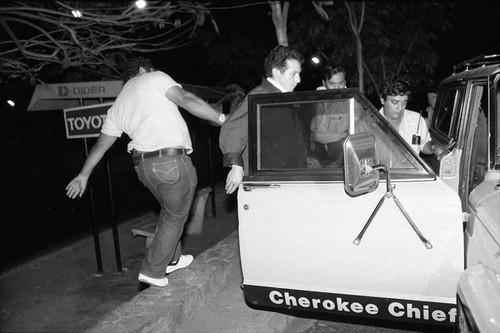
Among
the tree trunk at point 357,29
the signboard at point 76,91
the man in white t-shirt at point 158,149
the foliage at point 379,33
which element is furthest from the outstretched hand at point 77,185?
the foliage at point 379,33

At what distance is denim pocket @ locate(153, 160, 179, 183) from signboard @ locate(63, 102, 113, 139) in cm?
150

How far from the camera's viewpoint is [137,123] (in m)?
3.71

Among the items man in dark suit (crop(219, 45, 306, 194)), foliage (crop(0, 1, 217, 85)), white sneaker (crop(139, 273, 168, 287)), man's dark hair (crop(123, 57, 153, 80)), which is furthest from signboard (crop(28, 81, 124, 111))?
man in dark suit (crop(219, 45, 306, 194))

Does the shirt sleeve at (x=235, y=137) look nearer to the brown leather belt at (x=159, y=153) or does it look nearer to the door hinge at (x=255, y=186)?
the door hinge at (x=255, y=186)

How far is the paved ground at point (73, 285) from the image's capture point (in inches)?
179

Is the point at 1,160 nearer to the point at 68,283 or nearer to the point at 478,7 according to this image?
the point at 68,283

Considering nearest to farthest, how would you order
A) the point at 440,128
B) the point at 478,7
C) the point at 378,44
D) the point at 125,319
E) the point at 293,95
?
the point at 293,95 < the point at 125,319 < the point at 440,128 < the point at 378,44 < the point at 478,7

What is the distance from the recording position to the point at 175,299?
3.56 meters

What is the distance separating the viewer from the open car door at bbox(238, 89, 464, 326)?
254 centimetres

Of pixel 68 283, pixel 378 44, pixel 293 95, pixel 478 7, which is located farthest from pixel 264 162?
pixel 478 7

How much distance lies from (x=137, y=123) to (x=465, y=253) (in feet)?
8.21

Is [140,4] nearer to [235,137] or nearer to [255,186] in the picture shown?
[235,137]

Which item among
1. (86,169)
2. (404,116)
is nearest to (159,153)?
(86,169)

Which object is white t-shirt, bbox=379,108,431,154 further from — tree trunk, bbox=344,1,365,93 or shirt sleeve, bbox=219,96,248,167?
tree trunk, bbox=344,1,365,93
